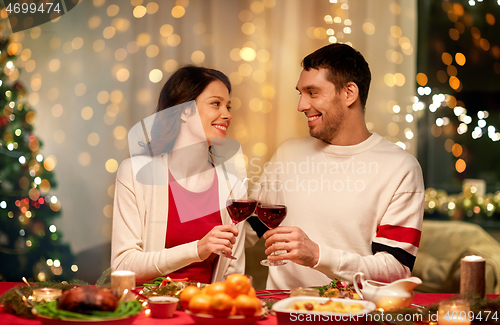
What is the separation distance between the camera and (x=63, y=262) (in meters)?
2.91

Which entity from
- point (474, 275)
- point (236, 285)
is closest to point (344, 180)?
point (474, 275)

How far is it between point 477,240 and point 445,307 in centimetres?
198

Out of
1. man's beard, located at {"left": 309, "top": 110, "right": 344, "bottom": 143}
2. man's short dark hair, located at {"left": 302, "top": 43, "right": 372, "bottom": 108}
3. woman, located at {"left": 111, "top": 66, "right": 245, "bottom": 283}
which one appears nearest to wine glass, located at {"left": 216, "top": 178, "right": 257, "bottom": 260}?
woman, located at {"left": 111, "top": 66, "right": 245, "bottom": 283}

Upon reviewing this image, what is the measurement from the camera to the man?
1.89m

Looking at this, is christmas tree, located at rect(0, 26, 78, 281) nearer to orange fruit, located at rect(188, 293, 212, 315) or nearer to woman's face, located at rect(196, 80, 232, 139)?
woman's face, located at rect(196, 80, 232, 139)

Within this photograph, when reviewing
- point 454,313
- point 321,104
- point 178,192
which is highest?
point 321,104

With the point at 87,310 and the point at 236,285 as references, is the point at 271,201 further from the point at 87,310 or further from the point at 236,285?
the point at 87,310

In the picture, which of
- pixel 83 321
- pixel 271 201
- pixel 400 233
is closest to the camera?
pixel 83 321

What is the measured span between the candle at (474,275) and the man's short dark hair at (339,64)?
1106 millimetres

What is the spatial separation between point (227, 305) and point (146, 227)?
38.3 inches

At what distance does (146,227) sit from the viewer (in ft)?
6.20

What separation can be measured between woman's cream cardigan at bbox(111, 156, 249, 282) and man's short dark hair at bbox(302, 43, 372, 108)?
77cm

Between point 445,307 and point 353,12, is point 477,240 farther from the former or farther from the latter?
point 445,307

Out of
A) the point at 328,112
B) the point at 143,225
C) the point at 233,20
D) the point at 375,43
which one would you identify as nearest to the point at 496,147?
the point at 375,43
